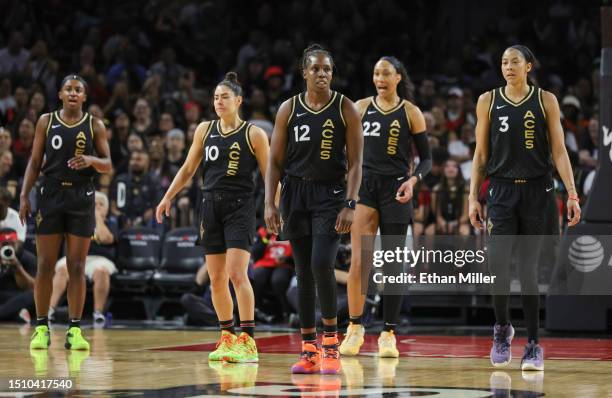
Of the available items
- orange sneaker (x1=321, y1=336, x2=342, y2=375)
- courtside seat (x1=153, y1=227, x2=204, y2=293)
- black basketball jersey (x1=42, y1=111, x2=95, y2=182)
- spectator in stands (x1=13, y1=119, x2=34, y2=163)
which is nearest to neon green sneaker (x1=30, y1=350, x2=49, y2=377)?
black basketball jersey (x1=42, y1=111, x2=95, y2=182)

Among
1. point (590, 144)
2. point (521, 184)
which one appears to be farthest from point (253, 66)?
point (521, 184)

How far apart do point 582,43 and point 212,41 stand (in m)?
5.67

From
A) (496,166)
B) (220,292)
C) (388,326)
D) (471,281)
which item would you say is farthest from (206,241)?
(471,281)

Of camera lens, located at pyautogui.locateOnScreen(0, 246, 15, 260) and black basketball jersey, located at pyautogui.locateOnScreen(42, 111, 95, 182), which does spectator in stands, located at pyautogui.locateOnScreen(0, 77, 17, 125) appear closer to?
camera lens, located at pyautogui.locateOnScreen(0, 246, 15, 260)

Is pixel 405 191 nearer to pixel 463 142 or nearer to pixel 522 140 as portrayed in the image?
pixel 522 140

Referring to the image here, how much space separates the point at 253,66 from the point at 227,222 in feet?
28.1

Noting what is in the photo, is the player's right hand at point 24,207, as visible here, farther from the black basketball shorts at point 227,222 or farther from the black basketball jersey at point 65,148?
the black basketball shorts at point 227,222

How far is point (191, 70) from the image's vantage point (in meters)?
16.8

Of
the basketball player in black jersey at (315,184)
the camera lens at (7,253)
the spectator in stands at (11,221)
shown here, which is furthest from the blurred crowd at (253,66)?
the basketball player in black jersey at (315,184)

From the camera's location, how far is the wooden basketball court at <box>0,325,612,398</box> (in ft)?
20.1

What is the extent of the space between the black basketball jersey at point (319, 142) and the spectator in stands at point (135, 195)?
6.33 m

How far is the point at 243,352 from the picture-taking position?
7.79m

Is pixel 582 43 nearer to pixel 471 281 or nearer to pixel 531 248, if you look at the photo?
pixel 471 281

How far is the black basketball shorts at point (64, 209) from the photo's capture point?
344 inches
